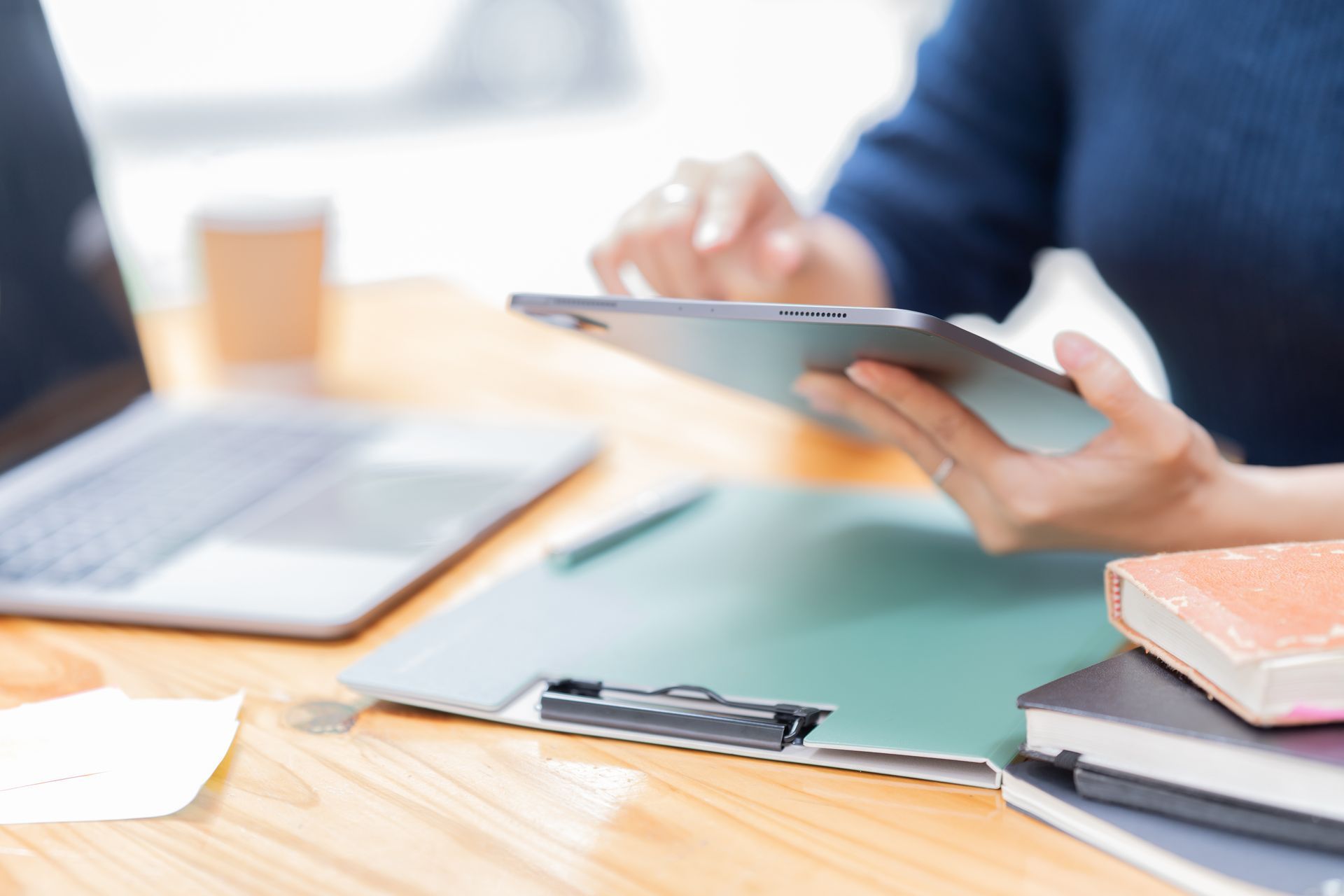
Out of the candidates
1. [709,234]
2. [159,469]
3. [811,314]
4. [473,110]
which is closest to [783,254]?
[709,234]

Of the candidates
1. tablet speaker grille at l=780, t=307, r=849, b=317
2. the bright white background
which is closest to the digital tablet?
tablet speaker grille at l=780, t=307, r=849, b=317

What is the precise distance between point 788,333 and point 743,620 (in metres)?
0.16

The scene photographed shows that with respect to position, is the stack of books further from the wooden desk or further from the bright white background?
the bright white background

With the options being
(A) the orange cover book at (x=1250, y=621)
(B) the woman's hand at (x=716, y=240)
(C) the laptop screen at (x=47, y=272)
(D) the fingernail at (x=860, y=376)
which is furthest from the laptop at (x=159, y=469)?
(A) the orange cover book at (x=1250, y=621)

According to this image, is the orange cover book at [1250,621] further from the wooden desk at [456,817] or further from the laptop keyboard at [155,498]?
the laptop keyboard at [155,498]

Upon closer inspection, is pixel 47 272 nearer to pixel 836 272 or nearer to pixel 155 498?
pixel 155 498

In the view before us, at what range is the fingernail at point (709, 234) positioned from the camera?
2.28 ft

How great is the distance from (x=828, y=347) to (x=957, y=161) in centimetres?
53

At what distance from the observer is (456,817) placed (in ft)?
1.44

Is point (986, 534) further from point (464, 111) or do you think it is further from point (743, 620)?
point (464, 111)

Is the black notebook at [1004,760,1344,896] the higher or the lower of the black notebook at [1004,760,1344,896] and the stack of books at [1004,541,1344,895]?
the lower

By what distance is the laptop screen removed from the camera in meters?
0.73

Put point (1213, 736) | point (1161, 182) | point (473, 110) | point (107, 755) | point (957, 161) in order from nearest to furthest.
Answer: point (1213, 736)
point (107, 755)
point (1161, 182)
point (957, 161)
point (473, 110)

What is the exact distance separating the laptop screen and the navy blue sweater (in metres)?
0.57
